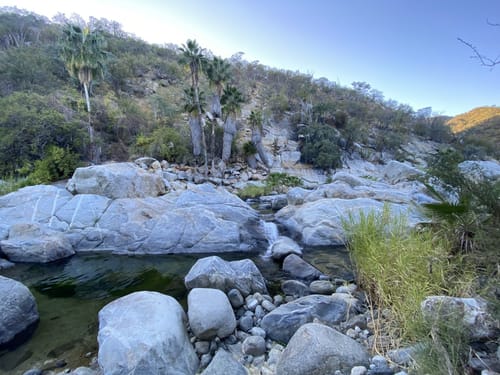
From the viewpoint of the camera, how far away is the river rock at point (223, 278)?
4.70 meters

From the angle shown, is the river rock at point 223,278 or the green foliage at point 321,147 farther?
the green foliage at point 321,147

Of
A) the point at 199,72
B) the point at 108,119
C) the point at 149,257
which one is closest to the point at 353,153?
the point at 199,72

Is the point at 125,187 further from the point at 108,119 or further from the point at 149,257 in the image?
the point at 108,119

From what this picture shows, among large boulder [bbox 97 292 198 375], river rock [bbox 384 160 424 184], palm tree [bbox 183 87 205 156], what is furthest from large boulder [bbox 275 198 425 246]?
palm tree [bbox 183 87 205 156]

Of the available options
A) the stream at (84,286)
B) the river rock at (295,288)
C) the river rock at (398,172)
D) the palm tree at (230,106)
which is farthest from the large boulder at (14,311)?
the river rock at (398,172)

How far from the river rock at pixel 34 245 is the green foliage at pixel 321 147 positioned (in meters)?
22.7

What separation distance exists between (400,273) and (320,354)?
1536mm

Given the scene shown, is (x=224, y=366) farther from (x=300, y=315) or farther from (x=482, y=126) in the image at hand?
(x=482, y=126)

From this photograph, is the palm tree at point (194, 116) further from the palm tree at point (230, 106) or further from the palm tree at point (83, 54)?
the palm tree at point (83, 54)

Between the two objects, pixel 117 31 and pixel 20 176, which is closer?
pixel 20 176

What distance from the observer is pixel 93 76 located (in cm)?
1705

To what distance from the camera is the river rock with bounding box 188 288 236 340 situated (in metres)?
3.50

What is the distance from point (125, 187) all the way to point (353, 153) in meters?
27.1

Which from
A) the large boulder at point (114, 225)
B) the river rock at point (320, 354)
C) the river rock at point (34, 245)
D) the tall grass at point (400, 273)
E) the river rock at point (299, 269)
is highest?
the tall grass at point (400, 273)
